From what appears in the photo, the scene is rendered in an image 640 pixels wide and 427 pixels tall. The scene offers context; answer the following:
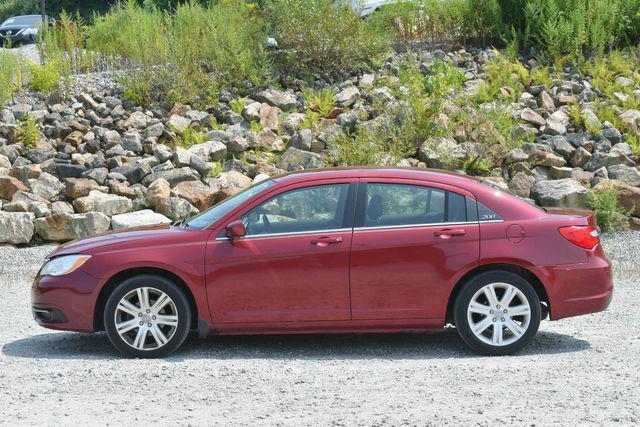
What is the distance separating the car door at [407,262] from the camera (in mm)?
7543

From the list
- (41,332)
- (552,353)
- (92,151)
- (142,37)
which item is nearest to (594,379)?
(552,353)

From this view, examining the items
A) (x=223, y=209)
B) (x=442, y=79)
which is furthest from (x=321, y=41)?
(x=223, y=209)

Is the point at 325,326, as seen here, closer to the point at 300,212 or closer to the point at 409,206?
the point at 300,212

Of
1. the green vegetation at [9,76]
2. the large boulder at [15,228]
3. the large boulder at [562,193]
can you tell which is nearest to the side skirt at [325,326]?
the large boulder at [15,228]

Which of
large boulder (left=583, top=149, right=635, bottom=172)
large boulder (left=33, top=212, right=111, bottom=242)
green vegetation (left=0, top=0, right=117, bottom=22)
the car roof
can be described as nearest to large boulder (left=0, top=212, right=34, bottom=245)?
large boulder (left=33, top=212, right=111, bottom=242)

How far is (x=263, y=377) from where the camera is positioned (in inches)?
269

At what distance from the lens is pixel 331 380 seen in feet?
22.1

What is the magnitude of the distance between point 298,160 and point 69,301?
7137mm

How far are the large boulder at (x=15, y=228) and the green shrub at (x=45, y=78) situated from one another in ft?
14.3

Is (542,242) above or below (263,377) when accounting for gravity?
above

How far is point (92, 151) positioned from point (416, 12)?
7393mm

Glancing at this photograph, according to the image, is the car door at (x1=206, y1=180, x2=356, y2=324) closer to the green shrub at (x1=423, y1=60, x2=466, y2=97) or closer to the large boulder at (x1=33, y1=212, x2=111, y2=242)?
the large boulder at (x1=33, y1=212, x2=111, y2=242)

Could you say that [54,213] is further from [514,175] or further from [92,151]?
[514,175]

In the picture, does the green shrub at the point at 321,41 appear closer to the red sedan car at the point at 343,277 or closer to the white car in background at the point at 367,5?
the white car in background at the point at 367,5
